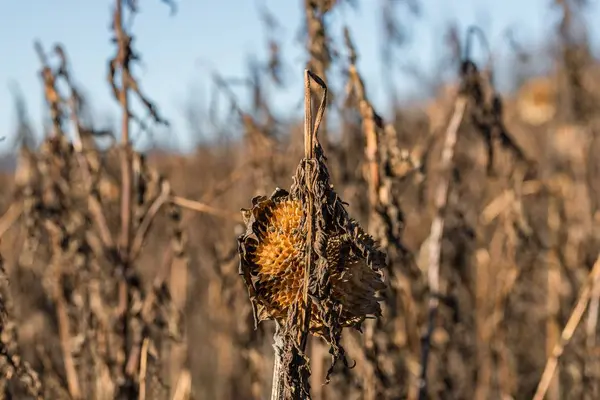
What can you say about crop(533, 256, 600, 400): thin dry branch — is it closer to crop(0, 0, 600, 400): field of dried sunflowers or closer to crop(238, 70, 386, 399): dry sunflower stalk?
crop(0, 0, 600, 400): field of dried sunflowers

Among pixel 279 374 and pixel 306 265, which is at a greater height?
pixel 306 265

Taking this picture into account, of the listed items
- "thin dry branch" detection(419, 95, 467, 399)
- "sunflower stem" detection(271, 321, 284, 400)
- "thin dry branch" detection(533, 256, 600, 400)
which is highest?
"thin dry branch" detection(419, 95, 467, 399)

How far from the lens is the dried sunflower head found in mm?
1190

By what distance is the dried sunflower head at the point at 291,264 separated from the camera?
1.19 m

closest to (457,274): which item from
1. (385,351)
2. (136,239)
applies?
(385,351)

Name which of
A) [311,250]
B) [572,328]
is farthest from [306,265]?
[572,328]

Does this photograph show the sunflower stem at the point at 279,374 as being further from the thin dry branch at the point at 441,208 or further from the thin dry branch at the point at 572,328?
the thin dry branch at the point at 572,328

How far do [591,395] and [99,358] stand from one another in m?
1.61

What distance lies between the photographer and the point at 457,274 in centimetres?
245

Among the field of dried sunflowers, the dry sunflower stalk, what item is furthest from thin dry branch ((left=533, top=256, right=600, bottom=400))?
the dry sunflower stalk

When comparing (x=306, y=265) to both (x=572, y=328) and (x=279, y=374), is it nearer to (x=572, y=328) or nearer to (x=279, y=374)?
(x=279, y=374)

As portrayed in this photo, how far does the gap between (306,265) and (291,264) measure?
0.17ft

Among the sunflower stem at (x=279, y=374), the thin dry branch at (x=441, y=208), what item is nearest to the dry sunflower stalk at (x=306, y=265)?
the sunflower stem at (x=279, y=374)

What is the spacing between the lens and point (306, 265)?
1.15 meters
